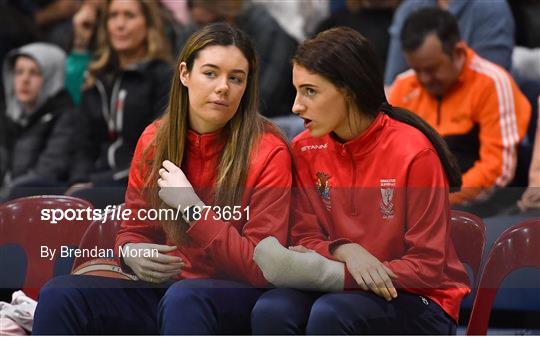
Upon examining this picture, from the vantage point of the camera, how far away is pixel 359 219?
304 centimetres

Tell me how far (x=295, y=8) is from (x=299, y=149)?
250 centimetres

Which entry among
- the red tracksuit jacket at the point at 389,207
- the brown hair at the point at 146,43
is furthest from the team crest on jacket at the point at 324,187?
the brown hair at the point at 146,43

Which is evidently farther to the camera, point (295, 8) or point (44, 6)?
point (44, 6)

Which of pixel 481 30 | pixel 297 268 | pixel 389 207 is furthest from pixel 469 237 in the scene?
pixel 481 30

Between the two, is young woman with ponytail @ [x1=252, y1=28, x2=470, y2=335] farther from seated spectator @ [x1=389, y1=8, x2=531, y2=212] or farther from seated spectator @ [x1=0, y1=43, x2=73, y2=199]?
seated spectator @ [x1=0, y1=43, x2=73, y2=199]

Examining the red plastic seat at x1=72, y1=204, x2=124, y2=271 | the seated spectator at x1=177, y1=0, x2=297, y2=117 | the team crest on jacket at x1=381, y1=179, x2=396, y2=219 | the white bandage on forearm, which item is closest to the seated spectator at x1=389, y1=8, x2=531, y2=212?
the seated spectator at x1=177, y1=0, x2=297, y2=117

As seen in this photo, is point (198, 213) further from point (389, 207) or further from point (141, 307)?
point (389, 207)

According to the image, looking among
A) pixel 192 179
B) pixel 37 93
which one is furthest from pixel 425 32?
pixel 37 93

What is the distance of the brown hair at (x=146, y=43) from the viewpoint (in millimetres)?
5094

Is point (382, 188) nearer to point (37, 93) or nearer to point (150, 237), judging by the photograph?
point (150, 237)

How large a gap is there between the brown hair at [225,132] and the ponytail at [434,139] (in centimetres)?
37

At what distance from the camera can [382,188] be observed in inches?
119

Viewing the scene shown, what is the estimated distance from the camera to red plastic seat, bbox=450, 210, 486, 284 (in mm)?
3088

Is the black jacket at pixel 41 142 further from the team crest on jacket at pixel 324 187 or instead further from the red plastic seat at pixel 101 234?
the team crest on jacket at pixel 324 187
